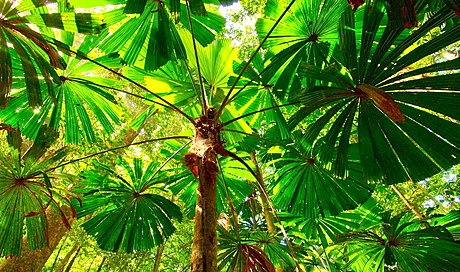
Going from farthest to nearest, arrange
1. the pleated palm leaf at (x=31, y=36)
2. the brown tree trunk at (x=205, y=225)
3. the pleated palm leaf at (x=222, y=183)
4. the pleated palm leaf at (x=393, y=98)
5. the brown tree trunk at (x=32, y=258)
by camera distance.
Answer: the brown tree trunk at (x=32, y=258) → the pleated palm leaf at (x=222, y=183) → the pleated palm leaf at (x=393, y=98) → the pleated palm leaf at (x=31, y=36) → the brown tree trunk at (x=205, y=225)

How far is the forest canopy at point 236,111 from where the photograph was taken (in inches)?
53.9

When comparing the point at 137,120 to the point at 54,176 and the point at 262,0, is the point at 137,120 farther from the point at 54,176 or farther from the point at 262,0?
the point at 262,0

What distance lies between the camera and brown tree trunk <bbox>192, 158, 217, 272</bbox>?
1.17 m

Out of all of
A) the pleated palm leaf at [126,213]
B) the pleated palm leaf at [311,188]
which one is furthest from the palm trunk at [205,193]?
the pleated palm leaf at [311,188]

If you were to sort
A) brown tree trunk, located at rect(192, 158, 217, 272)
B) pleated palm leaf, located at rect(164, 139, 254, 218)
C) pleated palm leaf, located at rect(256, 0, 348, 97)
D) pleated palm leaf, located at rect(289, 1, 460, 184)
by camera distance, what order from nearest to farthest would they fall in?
brown tree trunk, located at rect(192, 158, 217, 272) < pleated palm leaf, located at rect(289, 1, 460, 184) < pleated palm leaf, located at rect(256, 0, 348, 97) < pleated palm leaf, located at rect(164, 139, 254, 218)

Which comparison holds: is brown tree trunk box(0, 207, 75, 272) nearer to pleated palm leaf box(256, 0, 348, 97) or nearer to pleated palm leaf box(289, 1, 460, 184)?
pleated palm leaf box(256, 0, 348, 97)

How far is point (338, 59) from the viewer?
2.02 meters

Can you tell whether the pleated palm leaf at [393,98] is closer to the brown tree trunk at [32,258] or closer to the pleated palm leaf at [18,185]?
the pleated palm leaf at [18,185]

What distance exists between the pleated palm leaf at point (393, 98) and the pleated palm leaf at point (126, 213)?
124 cm

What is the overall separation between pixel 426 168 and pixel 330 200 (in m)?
0.88

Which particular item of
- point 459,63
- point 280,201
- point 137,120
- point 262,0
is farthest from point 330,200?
point 262,0

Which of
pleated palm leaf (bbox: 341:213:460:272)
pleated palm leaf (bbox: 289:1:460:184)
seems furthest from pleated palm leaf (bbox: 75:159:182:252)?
pleated palm leaf (bbox: 341:213:460:272)

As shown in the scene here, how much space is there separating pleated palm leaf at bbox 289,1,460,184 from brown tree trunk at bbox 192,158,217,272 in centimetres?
68

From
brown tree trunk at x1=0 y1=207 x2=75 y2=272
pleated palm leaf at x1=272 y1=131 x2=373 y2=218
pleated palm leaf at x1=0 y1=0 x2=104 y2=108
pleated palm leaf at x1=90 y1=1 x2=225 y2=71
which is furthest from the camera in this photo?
brown tree trunk at x1=0 y1=207 x2=75 y2=272
